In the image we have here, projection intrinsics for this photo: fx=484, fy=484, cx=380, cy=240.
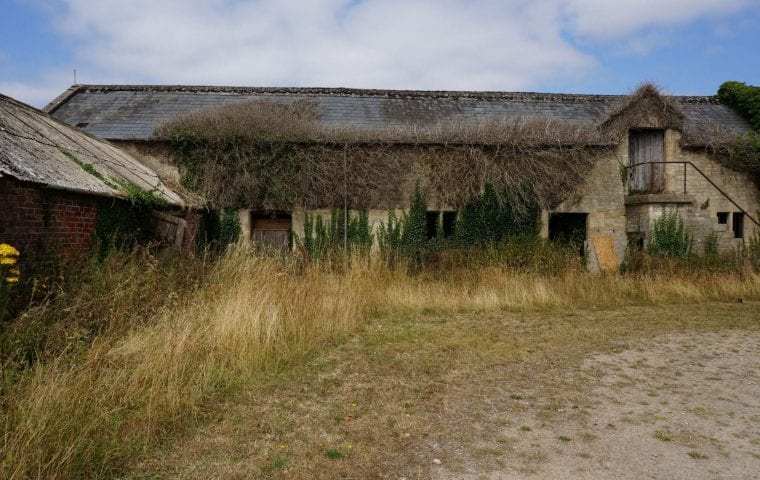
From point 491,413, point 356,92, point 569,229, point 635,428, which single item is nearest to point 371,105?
point 356,92

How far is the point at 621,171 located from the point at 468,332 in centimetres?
883

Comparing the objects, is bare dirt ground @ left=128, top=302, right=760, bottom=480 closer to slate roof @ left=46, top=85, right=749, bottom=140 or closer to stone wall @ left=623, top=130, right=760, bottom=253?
stone wall @ left=623, top=130, right=760, bottom=253

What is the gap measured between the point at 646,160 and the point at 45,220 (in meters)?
15.0

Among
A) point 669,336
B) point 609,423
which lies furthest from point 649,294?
point 609,423

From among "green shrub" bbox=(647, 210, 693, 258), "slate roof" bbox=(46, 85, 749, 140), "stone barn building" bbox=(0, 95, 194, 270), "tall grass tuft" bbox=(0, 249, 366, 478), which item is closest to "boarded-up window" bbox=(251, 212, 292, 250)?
"stone barn building" bbox=(0, 95, 194, 270)

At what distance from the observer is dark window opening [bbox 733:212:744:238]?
14.6 meters

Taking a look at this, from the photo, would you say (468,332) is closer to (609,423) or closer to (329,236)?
(609,423)

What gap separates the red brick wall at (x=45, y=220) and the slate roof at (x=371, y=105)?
807cm

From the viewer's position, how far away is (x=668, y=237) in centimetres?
1316

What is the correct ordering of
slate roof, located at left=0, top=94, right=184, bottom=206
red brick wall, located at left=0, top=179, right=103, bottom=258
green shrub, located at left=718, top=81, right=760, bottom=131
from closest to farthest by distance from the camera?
red brick wall, located at left=0, top=179, right=103, bottom=258 → slate roof, located at left=0, top=94, right=184, bottom=206 → green shrub, located at left=718, top=81, right=760, bottom=131

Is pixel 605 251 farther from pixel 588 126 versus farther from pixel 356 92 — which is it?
pixel 356 92

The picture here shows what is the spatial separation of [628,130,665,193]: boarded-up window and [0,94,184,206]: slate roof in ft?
41.0

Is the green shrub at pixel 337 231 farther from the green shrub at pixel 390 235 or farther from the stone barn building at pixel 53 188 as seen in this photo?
the stone barn building at pixel 53 188

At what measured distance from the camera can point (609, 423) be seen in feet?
14.0
